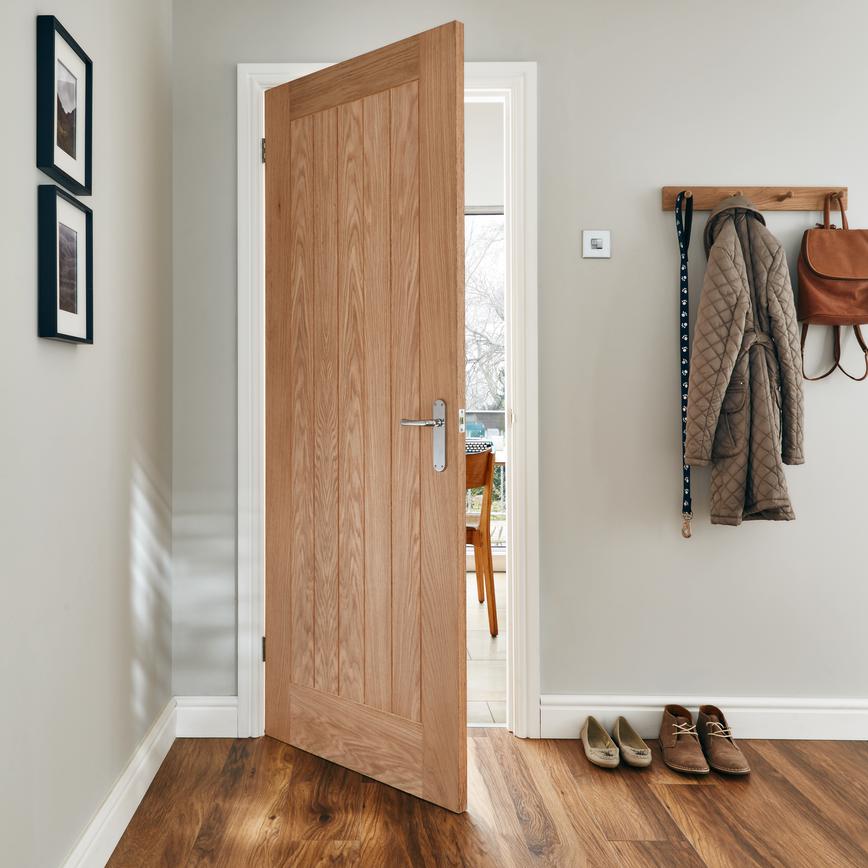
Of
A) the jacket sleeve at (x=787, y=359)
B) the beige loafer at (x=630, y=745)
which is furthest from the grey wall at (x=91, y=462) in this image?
the jacket sleeve at (x=787, y=359)

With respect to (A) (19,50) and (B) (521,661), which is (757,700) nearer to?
(B) (521,661)

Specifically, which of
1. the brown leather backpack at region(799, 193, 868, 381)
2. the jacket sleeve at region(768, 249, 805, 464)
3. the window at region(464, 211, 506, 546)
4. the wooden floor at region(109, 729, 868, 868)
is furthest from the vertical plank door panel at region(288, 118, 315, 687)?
the window at region(464, 211, 506, 546)

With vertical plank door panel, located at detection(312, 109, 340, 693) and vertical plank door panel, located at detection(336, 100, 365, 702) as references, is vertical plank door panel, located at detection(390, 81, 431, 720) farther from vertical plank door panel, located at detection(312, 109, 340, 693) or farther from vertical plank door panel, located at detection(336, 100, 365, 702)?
vertical plank door panel, located at detection(312, 109, 340, 693)

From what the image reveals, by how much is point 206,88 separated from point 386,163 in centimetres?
78

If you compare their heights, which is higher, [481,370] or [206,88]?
[206,88]

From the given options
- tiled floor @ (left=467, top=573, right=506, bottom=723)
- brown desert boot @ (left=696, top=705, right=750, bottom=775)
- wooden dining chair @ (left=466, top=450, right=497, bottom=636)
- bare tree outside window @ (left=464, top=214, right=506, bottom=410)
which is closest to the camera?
brown desert boot @ (left=696, top=705, right=750, bottom=775)

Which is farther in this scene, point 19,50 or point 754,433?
point 754,433

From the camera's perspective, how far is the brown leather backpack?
7.49ft

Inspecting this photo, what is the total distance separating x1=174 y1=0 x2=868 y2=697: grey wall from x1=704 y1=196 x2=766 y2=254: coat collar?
0.21 feet

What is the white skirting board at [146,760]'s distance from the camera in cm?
163

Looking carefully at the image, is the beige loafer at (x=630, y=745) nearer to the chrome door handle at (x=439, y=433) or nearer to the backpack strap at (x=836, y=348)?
the chrome door handle at (x=439, y=433)

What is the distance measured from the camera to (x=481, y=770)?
2164mm

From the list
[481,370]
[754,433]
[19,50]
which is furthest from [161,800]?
[481,370]

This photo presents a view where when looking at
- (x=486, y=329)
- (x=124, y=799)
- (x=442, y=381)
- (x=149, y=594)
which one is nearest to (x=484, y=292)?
(x=486, y=329)
